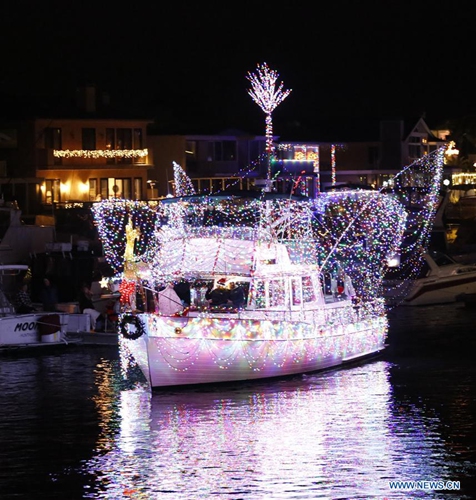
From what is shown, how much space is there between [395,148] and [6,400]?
84.6m

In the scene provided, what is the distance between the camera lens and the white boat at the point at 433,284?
172ft

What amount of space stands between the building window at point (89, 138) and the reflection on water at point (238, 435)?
4445 centimetres

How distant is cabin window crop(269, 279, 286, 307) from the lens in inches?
1256

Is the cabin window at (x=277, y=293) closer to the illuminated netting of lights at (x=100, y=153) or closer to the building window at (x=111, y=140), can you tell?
the illuminated netting of lights at (x=100, y=153)

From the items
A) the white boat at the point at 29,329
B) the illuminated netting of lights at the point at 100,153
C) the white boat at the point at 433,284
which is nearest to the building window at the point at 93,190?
the illuminated netting of lights at the point at 100,153

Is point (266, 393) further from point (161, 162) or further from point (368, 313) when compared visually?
point (161, 162)

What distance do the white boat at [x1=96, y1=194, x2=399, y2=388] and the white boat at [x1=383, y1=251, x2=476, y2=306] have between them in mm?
17673

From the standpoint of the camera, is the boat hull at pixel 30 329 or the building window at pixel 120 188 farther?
the building window at pixel 120 188

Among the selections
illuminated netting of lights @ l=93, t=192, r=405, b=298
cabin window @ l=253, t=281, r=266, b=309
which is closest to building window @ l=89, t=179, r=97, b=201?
illuminated netting of lights @ l=93, t=192, r=405, b=298

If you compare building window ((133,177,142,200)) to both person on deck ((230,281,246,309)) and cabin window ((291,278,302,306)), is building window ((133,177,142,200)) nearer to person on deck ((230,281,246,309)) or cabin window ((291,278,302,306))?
cabin window ((291,278,302,306))

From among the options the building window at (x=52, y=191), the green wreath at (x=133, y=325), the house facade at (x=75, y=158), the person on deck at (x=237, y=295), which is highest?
the house facade at (x=75, y=158)

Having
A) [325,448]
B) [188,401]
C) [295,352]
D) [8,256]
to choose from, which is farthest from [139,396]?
[8,256]

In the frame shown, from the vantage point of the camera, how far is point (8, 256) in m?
53.8

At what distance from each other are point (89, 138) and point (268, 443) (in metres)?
55.5
